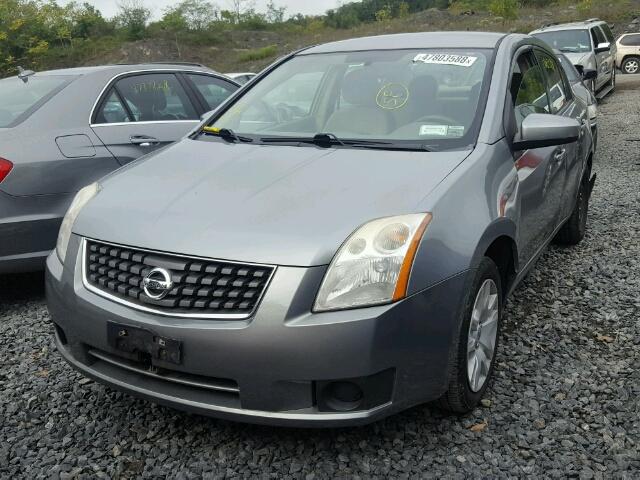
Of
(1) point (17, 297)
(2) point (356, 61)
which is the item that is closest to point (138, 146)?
(1) point (17, 297)

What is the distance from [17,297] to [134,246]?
240 centimetres

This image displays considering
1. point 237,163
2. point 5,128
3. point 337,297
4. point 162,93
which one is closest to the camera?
point 337,297

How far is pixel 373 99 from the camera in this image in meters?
3.32

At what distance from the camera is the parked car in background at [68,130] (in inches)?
149

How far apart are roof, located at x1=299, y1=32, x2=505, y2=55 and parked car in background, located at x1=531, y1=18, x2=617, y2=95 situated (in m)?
9.48

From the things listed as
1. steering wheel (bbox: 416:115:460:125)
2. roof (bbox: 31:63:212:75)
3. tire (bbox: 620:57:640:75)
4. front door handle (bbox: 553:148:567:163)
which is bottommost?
tire (bbox: 620:57:640:75)

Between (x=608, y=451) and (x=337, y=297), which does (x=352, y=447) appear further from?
(x=608, y=451)

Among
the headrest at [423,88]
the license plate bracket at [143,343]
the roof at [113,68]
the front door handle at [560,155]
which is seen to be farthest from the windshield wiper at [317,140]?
the roof at [113,68]

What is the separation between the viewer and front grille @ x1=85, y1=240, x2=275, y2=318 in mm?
2133

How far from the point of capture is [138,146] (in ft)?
15.0

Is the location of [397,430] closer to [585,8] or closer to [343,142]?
[343,142]

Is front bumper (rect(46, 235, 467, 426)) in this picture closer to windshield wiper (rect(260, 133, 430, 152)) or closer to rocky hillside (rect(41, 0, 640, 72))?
windshield wiper (rect(260, 133, 430, 152))

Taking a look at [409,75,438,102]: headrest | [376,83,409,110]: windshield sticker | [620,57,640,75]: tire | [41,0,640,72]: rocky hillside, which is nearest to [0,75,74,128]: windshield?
[376,83,409,110]: windshield sticker

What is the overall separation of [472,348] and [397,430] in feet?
1.51
